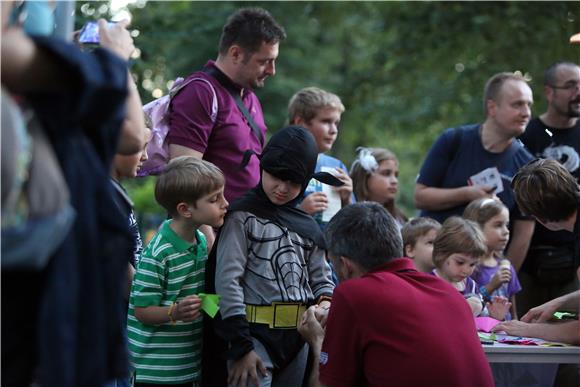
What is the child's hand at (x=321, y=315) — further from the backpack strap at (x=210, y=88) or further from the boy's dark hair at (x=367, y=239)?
the backpack strap at (x=210, y=88)

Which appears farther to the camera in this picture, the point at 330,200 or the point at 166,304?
the point at 330,200

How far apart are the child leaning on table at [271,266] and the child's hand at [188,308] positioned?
12 centimetres

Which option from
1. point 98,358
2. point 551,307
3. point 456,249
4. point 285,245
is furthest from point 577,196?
point 98,358

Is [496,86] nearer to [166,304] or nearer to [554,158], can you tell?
[554,158]

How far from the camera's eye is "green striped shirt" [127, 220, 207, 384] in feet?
13.5

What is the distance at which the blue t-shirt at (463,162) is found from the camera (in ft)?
20.3

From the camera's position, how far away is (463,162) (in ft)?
20.7

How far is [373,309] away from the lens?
3.36 meters

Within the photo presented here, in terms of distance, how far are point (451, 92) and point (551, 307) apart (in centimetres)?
926

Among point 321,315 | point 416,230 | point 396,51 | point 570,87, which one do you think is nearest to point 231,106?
point 416,230

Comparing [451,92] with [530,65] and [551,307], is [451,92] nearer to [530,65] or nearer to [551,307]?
[530,65]

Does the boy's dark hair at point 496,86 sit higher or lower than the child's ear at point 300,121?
higher

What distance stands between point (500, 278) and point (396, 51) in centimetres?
824

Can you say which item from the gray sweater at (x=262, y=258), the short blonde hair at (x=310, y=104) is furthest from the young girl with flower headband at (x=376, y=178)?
the gray sweater at (x=262, y=258)
